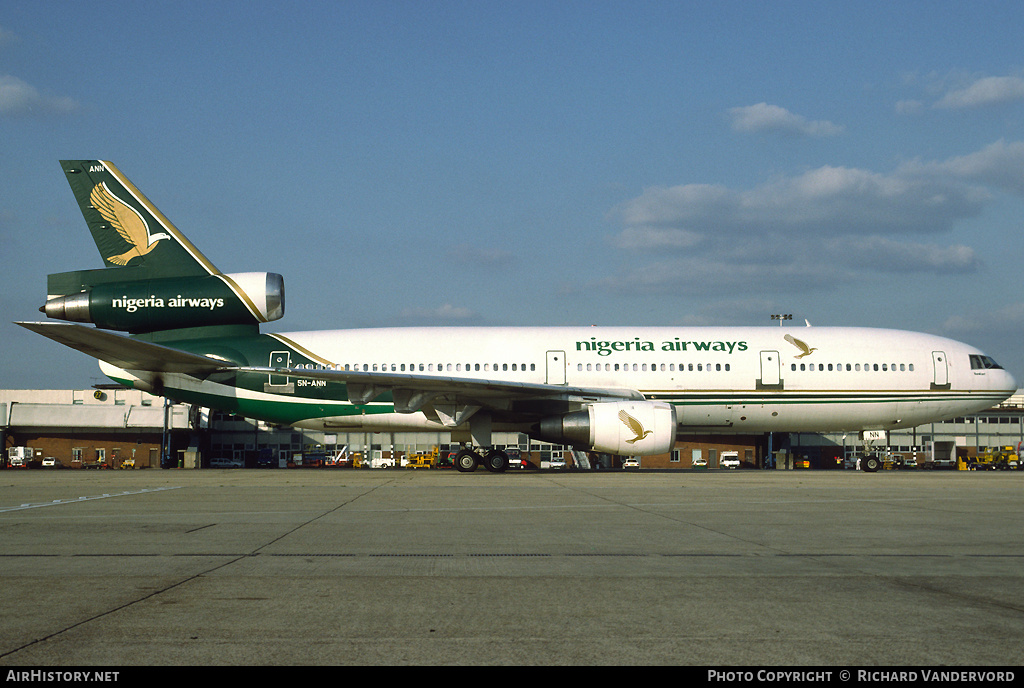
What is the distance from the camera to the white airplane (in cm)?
2297

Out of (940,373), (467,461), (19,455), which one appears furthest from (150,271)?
(19,455)

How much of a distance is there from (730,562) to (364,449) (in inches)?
1836

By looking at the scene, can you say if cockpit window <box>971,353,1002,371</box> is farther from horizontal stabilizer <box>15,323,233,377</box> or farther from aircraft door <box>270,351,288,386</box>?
horizontal stabilizer <box>15,323,233,377</box>

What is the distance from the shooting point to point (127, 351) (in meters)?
21.4

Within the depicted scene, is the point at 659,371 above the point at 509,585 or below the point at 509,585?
above

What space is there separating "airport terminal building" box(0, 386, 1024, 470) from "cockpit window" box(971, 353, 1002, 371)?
1429cm

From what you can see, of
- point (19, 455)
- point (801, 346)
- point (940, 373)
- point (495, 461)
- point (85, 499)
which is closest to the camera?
point (85, 499)

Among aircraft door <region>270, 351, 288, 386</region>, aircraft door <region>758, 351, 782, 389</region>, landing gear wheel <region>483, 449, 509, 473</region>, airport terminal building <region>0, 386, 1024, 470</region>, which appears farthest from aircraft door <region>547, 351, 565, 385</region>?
airport terminal building <region>0, 386, 1024, 470</region>

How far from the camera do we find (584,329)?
26.0 metres

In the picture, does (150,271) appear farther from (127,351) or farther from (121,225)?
(127,351)

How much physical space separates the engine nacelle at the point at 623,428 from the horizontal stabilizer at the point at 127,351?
9.57m

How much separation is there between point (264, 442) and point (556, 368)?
3721 centimetres

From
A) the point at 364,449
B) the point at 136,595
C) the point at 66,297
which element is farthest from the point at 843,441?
the point at 136,595

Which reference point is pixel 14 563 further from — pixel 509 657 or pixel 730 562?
pixel 730 562
